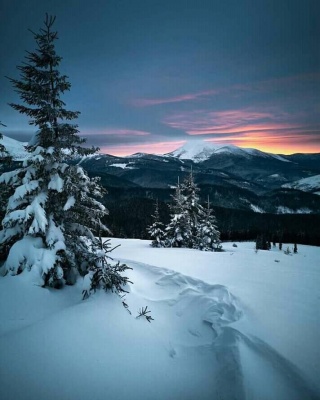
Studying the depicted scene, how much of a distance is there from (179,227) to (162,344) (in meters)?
21.7

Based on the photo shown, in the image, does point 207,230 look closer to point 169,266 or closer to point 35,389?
point 169,266

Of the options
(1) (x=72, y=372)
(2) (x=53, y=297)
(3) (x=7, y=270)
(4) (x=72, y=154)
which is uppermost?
(4) (x=72, y=154)

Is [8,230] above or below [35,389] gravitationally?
above

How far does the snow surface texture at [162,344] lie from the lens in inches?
179

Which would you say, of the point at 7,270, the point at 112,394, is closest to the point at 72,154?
the point at 7,270

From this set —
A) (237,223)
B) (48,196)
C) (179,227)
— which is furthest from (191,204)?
(237,223)

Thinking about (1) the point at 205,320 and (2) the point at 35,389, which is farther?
(1) the point at 205,320

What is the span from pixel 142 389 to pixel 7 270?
550 cm

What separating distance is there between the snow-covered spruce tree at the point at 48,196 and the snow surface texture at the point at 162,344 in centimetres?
71

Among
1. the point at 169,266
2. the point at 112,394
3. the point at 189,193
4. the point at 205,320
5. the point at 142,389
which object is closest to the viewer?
the point at 112,394

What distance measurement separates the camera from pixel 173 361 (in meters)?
5.76

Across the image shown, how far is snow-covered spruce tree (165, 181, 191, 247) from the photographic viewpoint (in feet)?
90.4

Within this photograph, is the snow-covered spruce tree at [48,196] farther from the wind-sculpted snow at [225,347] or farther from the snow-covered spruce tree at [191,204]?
the snow-covered spruce tree at [191,204]

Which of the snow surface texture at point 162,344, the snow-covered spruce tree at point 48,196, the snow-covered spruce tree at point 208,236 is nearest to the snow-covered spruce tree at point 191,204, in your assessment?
the snow-covered spruce tree at point 208,236
